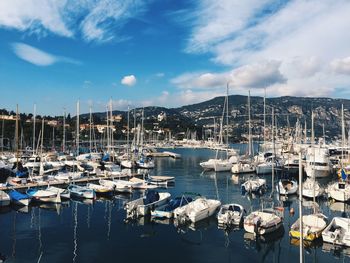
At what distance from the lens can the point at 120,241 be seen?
24.2 metres

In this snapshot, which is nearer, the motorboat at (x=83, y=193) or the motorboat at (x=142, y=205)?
the motorboat at (x=142, y=205)

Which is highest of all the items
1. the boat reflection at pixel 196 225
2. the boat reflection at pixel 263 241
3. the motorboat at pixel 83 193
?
the motorboat at pixel 83 193

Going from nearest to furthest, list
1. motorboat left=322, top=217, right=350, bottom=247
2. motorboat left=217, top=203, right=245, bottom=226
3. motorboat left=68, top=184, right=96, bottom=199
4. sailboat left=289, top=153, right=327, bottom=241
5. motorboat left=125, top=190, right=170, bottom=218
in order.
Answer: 1. motorboat left=322, top=217, right=350, bottom=247
2. sailboat left=289, top=153, right=327, bottom=241
3. motorboat left=217, top=203, right=245, bottom=226
4. motorboat left=125, top=190, right=170, bottom=218
5. motorboat left=68, top=184, right=96, bottom=199

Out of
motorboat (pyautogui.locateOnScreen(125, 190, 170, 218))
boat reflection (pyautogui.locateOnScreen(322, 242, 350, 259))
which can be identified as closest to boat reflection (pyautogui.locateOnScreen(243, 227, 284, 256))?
boat reflection (pyautogui.locateOnScreen(322, 242, 350, 259))

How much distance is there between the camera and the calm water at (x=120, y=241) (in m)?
21.3

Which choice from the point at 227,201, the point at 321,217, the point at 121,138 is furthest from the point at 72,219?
the point at 121,138

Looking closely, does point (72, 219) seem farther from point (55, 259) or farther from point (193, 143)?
point (193, 143)

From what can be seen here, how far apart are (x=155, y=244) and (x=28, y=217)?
1353 cm

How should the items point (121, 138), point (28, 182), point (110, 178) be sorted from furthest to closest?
point (121, 138) < point (110, 178) < point (28, 182)

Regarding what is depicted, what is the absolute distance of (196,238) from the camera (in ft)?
82.9

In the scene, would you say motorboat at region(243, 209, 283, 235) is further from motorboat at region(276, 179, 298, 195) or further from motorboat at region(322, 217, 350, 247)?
motorboat at region(276, 179, 298, 195)

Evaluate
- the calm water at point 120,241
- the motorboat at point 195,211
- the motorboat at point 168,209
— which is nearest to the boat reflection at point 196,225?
the calm water at point 120,241

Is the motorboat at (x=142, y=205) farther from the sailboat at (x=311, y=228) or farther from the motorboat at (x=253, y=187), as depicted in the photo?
the motorboat at (x=253, y=187)

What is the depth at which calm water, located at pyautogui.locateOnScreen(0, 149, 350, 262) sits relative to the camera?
70.0ft
